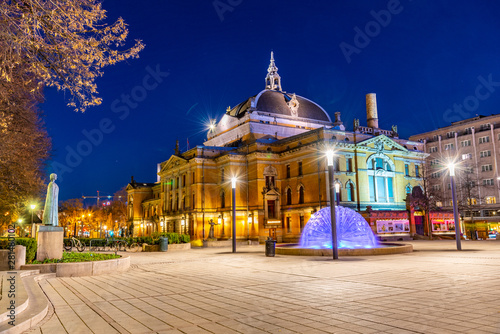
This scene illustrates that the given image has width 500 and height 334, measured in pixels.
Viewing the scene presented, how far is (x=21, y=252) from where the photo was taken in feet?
52.5

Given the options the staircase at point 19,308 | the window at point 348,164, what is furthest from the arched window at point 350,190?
the staircase at point 19,308

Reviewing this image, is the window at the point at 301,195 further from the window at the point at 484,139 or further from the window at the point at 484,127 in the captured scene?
the window at the point at 484,127

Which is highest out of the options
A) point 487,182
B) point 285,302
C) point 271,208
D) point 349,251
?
point 487,182

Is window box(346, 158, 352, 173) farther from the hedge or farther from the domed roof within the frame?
the hedge

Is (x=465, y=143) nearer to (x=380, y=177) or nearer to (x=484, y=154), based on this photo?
(x=484, y=154)

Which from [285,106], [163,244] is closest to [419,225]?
[285,106]

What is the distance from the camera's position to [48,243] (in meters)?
17.9

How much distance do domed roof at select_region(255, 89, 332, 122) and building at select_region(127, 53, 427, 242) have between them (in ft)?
0.65

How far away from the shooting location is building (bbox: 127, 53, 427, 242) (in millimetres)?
54688

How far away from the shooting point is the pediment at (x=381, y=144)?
56.5 meters

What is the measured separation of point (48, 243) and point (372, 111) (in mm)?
62969

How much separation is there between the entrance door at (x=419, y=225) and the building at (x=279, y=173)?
2485 mm

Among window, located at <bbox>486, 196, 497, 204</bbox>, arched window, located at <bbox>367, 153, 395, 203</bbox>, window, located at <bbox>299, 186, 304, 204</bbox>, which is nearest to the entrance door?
arched window, located at <bbox>367, 153, 395, 203</bbox>

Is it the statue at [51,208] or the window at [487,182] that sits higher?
the window at [487,182]
